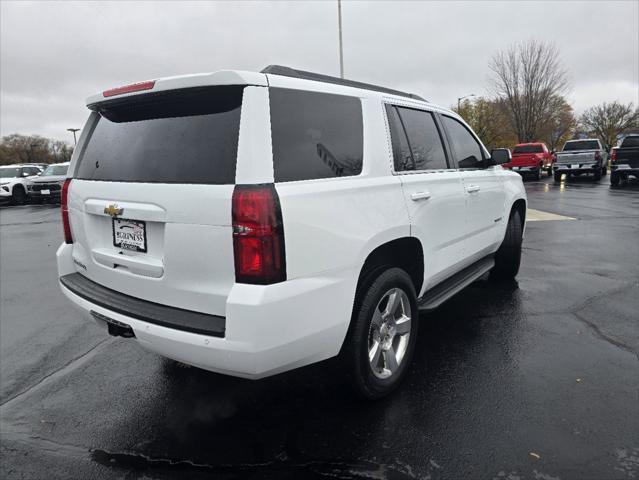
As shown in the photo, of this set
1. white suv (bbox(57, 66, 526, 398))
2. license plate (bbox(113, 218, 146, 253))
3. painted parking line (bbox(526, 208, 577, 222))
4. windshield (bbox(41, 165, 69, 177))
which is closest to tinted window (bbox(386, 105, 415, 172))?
white suv (bbox(57, 66, 526, 398))

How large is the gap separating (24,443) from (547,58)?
4405cm

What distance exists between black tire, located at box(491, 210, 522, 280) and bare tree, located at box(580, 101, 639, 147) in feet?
212

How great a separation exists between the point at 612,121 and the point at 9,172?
66580mm

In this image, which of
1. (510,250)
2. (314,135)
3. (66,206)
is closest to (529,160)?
(510,250)

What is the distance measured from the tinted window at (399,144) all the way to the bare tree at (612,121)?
67.1m

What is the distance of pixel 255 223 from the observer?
2129 mm

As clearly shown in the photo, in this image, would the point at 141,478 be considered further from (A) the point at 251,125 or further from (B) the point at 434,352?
(B) the point at 434,352

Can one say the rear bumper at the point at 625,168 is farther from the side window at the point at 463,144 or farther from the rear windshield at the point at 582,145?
the side window at the point at 463,144

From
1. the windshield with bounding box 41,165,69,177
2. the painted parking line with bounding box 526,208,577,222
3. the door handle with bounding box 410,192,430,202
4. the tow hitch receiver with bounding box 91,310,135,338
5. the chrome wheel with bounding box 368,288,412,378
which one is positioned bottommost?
the painted parking line with bounding box 526,208,577,222

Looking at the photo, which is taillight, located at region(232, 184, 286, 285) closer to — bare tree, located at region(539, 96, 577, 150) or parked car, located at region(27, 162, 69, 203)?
parked car, located at region(27, 162, 69, 203)

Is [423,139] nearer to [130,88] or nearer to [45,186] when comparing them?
[130,88]

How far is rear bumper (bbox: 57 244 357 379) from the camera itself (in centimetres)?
214

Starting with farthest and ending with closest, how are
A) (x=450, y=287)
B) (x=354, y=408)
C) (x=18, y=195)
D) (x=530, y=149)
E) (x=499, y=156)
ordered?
1. (x=530, y=149)
2. (x=18, y=195)
3. (x=499, y=156)
4. (x=450, y=287)
5. (x=354, y=408)

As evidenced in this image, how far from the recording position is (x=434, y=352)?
3.66 m
